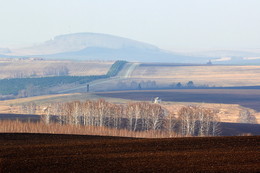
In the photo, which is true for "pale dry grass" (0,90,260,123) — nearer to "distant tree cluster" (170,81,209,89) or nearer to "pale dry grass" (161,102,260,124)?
"pale dry grass" (161,102,260,124)

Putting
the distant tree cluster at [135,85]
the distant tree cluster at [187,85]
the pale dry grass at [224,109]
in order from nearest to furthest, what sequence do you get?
the pale dry grass at [224,109]
the distant tree cluster at [135,85]
the distant tree cluster at [187,85]

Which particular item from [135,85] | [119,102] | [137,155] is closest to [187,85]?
[135,85]

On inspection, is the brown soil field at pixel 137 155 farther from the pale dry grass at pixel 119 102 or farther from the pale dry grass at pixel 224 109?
the pale dry grass at pixel 119 102

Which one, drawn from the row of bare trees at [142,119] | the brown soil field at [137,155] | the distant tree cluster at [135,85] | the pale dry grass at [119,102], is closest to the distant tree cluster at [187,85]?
the distant tree cluster at [135,85]

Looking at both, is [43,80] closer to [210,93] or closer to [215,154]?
[210,93]

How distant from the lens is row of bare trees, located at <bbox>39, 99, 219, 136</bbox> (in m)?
62.5

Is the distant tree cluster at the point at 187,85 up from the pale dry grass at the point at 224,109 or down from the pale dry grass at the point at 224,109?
up

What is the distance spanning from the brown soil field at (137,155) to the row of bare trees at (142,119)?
33.9m

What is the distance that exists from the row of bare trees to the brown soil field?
33926mm

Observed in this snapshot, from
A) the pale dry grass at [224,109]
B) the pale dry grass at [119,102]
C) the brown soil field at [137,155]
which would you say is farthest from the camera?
the pale dry grass at [119,102]

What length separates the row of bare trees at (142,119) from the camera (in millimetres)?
62500

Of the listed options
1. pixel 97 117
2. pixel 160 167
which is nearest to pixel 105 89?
pixel 97 117

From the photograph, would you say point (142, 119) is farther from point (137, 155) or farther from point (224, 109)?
point (137, 155)

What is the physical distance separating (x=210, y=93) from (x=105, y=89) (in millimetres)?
29483
